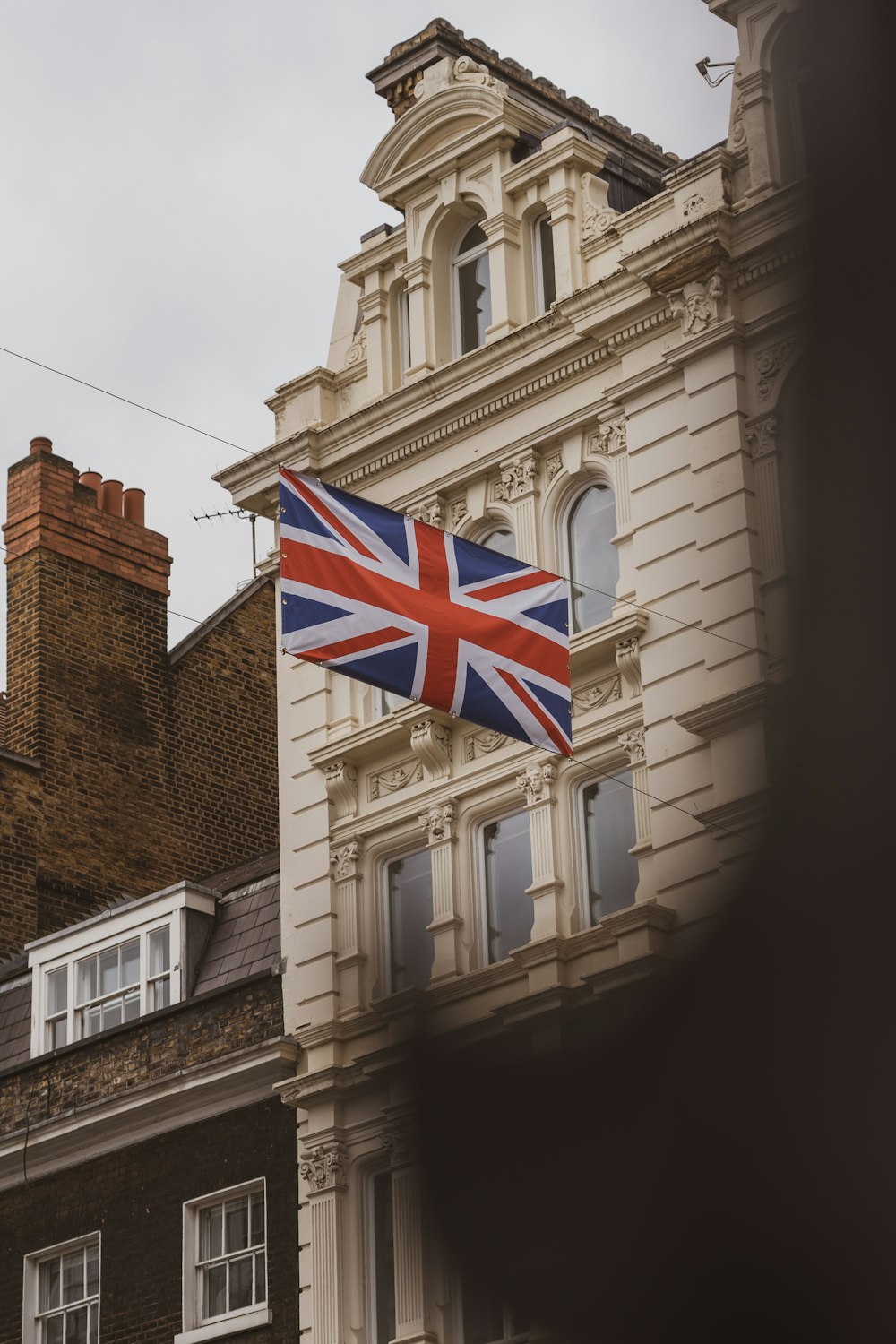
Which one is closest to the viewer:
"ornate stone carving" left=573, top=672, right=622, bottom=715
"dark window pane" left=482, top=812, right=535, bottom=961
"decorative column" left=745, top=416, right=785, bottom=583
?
"decorative column" left=745, top=416, right=785, bottom=583

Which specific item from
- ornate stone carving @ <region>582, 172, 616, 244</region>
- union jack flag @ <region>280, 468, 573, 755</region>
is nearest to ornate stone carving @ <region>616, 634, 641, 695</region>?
ornate stone carving @ <region>582, 172, 616, 244</region>

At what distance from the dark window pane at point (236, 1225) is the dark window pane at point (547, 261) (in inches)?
347

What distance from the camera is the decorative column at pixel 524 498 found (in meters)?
19.1

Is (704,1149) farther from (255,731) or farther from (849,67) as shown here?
(255,731)

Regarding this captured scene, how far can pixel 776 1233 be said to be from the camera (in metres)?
→ 1.59

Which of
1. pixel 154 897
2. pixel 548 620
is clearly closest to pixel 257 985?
pixel 154 897

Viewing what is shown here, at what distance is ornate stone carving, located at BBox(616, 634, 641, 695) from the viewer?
17.8 m

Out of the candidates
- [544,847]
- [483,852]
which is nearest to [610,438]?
[544,847]

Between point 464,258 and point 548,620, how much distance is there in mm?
8519

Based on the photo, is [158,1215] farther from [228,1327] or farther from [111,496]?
[111,496]

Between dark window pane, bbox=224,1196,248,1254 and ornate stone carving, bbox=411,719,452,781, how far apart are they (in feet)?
14.1

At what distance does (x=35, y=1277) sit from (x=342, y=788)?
5.86 metres

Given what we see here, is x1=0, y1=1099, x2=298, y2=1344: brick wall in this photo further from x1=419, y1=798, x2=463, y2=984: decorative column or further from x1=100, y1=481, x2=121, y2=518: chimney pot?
x1=100, y1=481, x2=121, y2=518: chimney pot

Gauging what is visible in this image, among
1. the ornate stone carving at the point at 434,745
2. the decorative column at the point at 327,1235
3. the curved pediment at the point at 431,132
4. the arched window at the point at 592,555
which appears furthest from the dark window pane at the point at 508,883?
the curved pediment at the point at 431,132
